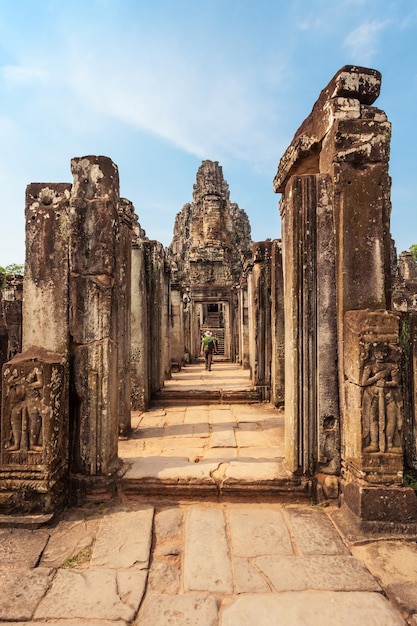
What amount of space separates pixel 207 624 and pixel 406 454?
227 cm

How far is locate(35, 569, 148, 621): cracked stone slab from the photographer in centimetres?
206

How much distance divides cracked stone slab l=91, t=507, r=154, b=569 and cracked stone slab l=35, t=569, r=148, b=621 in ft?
0.31

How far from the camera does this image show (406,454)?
3.29 m

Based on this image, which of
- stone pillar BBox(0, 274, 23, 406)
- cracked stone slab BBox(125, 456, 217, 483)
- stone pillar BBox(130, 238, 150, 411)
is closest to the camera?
cracked stone slab BBox(125, 456, 217, 483)

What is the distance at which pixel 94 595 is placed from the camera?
87.0 inches

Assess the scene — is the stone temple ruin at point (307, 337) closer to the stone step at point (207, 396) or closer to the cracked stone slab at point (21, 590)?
the cracked stone slab at point (21, 590)

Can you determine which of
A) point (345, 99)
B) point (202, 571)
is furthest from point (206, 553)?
point (345, 99)

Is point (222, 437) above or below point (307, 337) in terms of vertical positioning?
below

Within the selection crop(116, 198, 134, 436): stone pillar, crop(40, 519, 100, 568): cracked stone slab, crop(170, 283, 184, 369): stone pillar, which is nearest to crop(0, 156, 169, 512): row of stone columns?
A: crop(40, 519, 100, 568): cracked stone slab

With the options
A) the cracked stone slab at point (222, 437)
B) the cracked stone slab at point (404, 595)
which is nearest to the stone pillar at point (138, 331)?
the cracked stone slab at point (222, 437)

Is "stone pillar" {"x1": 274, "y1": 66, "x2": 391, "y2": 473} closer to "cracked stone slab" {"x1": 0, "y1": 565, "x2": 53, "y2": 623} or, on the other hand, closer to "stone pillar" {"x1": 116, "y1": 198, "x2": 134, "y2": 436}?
"cracked stone slab" {"x1": 0, "y1": 565, "x2": 53, "y2": 623}

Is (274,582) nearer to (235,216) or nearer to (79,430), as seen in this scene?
(79,430)

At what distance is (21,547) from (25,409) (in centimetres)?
102

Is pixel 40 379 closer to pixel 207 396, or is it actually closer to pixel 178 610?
pixel 178 610
